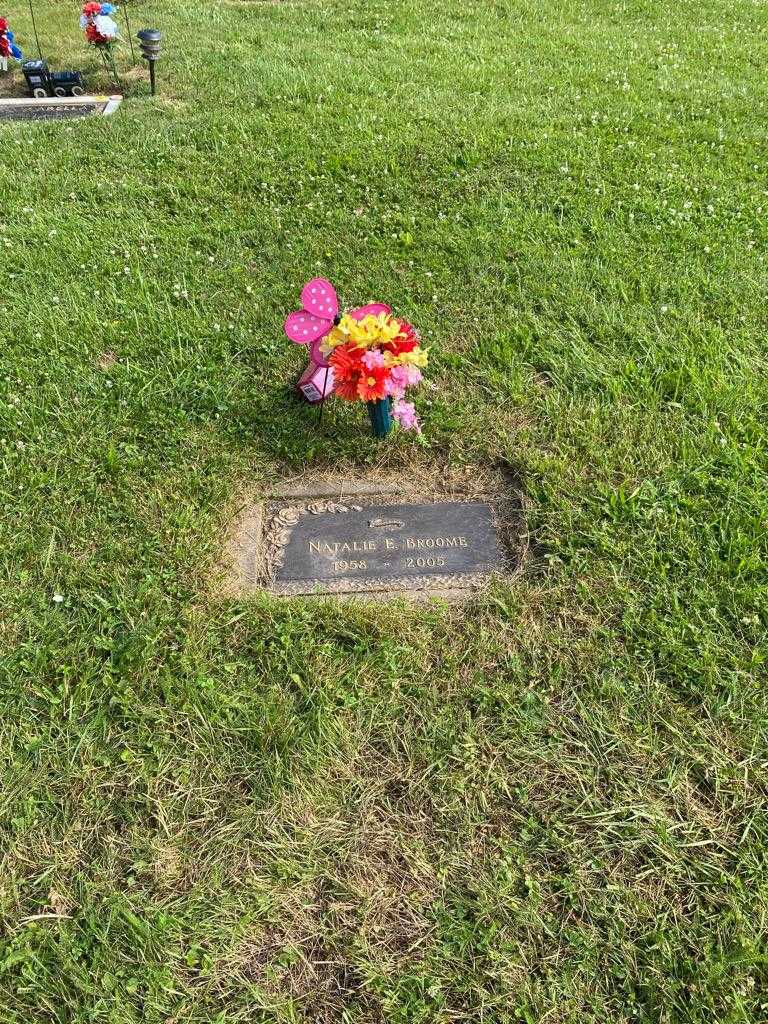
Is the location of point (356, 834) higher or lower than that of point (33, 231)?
lower

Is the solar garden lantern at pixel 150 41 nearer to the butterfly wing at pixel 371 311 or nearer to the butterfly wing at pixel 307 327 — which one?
the butterfly wing at pixel 307 327

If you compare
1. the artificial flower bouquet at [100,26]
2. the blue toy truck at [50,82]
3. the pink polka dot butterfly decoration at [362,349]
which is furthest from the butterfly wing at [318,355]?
the blue toy truck at [50,82]

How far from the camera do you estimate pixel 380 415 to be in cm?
350

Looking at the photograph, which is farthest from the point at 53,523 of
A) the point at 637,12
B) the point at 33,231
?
the point at 637,12

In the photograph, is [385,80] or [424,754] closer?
[424,754]

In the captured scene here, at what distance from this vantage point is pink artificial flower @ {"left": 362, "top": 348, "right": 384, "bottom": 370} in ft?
10.1

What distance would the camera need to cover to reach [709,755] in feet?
8.23

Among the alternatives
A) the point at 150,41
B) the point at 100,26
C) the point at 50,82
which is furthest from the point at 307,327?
the point at 50,82

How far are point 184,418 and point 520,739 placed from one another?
2.29 m

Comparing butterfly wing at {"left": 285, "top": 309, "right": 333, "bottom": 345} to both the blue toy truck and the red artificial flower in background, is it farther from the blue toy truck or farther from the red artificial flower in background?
the blue toy truck

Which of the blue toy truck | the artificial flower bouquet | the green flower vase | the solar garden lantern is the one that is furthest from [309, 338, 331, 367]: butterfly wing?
the blue toy truck

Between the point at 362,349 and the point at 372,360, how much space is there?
2.7 inches

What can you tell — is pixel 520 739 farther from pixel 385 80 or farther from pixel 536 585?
pixel 385 80

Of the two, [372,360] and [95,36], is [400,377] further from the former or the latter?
[95,36]
